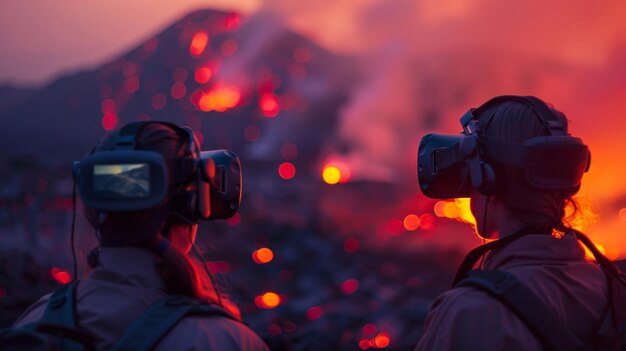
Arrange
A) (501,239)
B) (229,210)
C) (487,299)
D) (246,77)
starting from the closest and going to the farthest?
(487,299), (501,239), (229,210), (246,77)

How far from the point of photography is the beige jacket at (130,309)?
249cm

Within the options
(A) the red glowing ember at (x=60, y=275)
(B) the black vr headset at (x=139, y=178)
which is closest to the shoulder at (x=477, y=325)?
(B) the black vr headset at (x=139, y=178)

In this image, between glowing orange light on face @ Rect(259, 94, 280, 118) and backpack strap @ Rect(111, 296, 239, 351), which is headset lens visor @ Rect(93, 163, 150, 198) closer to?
backpack strap @ Rect(111, 296, 239, 351)

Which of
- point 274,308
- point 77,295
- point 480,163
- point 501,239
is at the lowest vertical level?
point 274,308

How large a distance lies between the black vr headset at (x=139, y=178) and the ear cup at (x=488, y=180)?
3.50ft

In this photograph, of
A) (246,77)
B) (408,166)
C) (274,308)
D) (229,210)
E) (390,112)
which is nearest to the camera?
(229,210)

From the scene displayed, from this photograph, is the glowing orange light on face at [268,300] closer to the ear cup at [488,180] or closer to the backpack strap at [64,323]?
the ear cup at [488,180]

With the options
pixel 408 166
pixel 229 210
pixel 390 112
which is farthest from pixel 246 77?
pixel 229 210

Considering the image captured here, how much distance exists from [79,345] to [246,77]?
92.1 feet

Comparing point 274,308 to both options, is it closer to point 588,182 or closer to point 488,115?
point 588,182

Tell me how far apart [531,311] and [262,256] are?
13.3 meters

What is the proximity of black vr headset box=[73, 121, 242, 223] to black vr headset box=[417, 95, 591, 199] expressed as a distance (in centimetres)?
104

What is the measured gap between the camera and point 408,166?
63.6ft

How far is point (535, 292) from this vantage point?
2.64m
